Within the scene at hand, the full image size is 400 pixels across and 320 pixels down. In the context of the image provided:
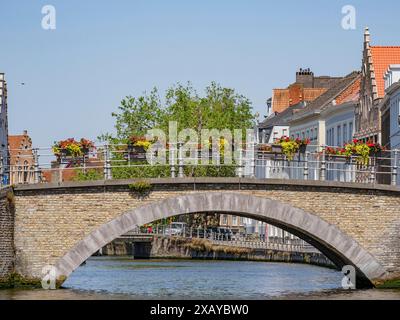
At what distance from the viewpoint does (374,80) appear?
68.8 meters

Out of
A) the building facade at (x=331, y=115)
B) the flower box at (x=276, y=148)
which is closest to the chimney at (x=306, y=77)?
the building facade at (x=331, y=115)

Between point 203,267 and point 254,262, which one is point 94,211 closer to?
point 203,267

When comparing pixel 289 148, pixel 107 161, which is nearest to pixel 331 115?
pixel 289 148

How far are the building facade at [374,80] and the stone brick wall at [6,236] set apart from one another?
26.8 m

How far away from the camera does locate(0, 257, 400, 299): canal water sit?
43938mm

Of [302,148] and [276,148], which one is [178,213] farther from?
[302,148]

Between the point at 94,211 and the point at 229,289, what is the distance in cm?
677

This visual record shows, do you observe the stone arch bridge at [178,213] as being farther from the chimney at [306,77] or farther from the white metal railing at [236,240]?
the chimney at [306,77]

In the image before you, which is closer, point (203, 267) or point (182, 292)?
point (182, 292)

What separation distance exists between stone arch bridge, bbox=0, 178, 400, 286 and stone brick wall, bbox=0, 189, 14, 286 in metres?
0.03

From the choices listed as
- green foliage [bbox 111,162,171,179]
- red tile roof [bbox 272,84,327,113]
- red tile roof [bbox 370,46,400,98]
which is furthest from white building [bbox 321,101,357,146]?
red tile roof [bbox 272,84,327,113]
